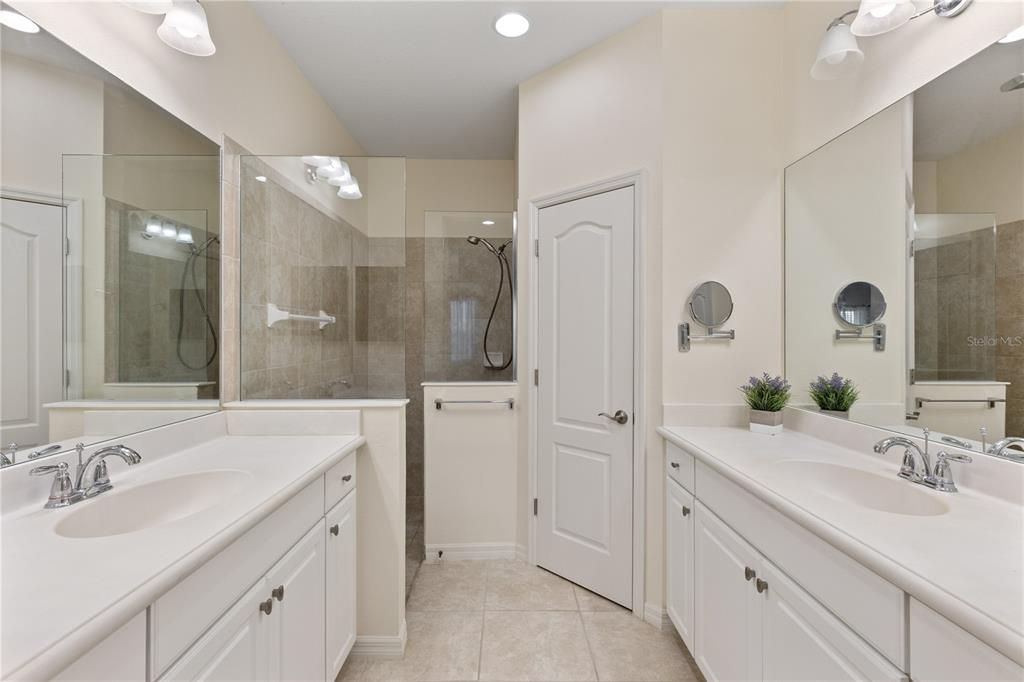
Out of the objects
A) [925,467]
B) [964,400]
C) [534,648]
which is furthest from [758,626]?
[534,648]

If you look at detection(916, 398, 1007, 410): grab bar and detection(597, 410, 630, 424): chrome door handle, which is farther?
detection(597, 410, 630, 424): chrome door handle

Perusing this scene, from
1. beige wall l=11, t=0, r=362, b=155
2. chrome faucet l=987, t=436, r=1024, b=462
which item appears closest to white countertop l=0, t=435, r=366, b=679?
beige wall l=11, t=0, r=362, b=155

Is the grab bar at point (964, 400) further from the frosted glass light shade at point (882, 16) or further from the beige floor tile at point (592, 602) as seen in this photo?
the beige floor tile at point (592, 602)

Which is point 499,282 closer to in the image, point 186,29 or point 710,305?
point 710,305

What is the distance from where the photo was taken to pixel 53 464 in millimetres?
1072

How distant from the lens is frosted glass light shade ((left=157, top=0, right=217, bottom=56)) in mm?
1387

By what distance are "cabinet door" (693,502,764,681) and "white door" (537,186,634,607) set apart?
1.78ft

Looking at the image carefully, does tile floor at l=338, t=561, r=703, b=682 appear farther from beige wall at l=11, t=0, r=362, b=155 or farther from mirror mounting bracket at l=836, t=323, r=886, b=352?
beige wall at l=11, t=0, r=362, b=155

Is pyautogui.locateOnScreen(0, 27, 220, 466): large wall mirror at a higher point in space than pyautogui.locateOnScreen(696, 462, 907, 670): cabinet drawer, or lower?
higher

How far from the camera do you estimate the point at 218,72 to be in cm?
178

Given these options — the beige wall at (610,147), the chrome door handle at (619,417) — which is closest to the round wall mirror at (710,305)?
the beige wall at (610,147)

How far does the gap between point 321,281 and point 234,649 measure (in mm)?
1436

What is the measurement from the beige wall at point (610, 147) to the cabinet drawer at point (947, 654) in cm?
128

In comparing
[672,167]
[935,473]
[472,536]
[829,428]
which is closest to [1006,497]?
[935,473]
